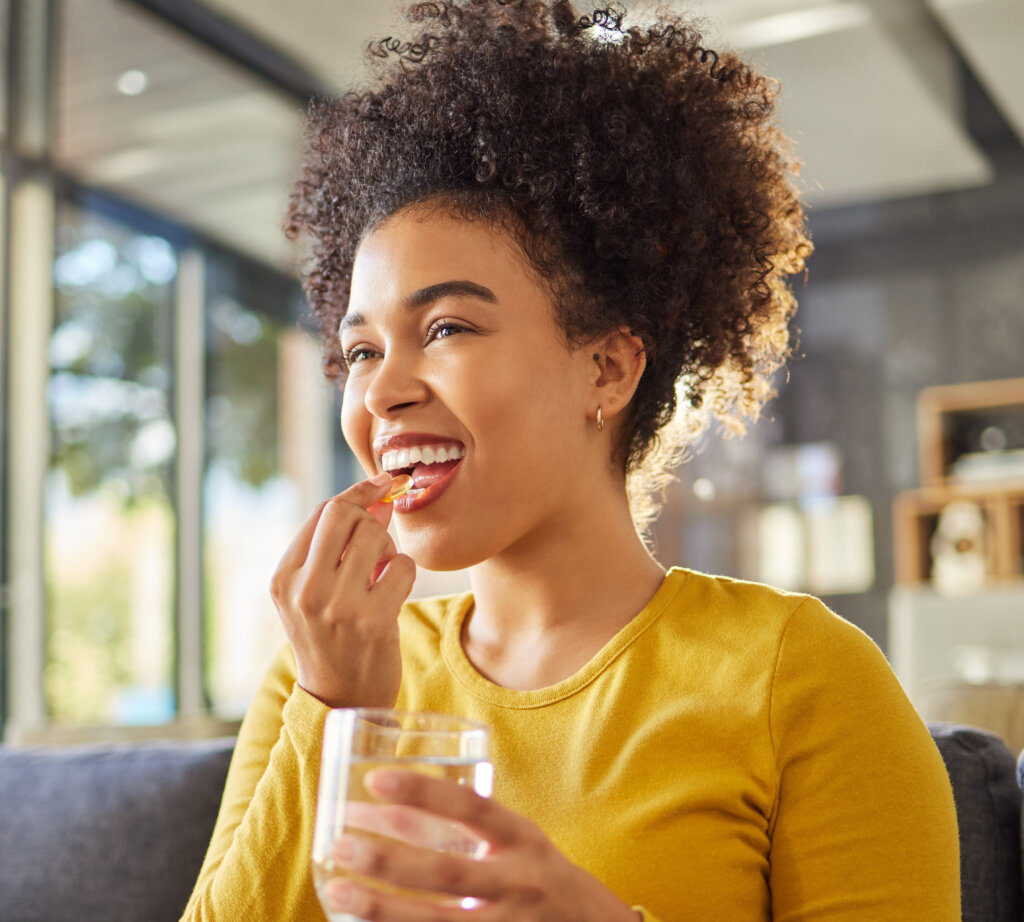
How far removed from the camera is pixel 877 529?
5703 millimetres

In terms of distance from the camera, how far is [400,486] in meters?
1.11

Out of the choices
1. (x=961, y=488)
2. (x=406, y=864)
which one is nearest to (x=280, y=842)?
(x=406, y=864)

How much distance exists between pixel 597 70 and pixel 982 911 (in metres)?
0.97

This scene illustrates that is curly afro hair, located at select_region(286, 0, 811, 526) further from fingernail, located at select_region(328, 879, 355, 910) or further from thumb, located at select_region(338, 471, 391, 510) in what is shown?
fingernail, located at select_region(328, 879, 355, 910)

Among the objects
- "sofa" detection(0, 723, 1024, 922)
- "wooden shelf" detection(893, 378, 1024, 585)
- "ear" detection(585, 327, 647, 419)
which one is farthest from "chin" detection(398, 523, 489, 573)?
"wooden shelf" detection(893, 378, 1024, 585)

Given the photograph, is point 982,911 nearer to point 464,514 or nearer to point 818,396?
point 464,514

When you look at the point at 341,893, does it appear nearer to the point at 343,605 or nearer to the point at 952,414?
the point at 343,605

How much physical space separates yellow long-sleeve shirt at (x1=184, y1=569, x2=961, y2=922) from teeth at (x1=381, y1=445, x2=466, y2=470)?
23cm

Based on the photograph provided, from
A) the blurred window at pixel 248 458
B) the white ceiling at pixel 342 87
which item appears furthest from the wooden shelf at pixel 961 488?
the blurred window at pixel 248 458

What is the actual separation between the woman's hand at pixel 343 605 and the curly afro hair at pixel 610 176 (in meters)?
0.32

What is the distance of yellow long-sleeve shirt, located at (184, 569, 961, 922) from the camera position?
0.97 metres

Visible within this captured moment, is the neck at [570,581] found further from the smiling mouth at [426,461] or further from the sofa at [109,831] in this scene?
the sofa at [109,831]

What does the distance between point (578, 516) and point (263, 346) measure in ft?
16.7

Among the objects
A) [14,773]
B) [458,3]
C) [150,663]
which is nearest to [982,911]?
[458,3]
